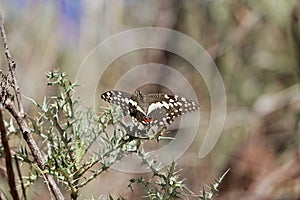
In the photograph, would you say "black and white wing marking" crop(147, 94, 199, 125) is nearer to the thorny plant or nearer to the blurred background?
the thorny plant

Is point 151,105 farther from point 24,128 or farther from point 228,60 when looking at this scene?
point 228,60

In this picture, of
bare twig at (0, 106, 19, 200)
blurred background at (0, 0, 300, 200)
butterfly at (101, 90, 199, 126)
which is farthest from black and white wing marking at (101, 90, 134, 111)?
blurred background at (0, 0, 300, 200)

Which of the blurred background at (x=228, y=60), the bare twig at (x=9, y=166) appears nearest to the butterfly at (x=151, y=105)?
the bare twig at (x=9, y=166)

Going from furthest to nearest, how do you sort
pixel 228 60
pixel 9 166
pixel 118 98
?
pixel 228 60 < pixel 118 98 < pixel 9 166

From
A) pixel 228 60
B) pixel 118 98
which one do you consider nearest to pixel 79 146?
pixel 118 98

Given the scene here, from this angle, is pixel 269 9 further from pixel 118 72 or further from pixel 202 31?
pixel 118 72

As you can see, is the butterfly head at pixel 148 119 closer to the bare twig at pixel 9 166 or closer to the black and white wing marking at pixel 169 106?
the black and white wing marking at pixel 169 106
